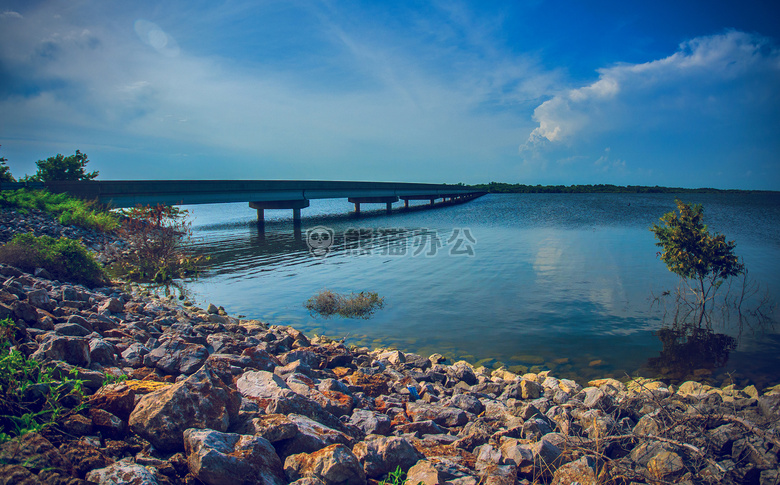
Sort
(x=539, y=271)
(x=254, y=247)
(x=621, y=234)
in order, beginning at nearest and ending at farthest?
1. (x=539, y=271)
2. (x=254, y=247)
3. (x=621, y=234)

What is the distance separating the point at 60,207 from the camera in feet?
104

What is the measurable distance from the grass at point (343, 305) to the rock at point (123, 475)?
12311 mm

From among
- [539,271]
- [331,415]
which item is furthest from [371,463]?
[539,271]

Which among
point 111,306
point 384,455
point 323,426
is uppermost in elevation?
point 111,306

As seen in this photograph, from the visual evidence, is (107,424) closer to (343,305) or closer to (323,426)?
(323,426)

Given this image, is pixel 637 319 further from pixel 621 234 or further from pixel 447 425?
pixel 621 234

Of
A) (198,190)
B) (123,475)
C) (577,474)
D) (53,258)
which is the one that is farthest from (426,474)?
(198,190)

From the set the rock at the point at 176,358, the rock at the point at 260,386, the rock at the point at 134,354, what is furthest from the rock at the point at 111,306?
the rock at the point at 260,386

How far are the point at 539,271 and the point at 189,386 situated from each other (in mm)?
22350

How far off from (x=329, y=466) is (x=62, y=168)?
62.7 m

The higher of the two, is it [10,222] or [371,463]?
[10,222]

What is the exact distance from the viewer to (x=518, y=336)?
13297mm

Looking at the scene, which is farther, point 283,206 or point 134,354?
point 283,206

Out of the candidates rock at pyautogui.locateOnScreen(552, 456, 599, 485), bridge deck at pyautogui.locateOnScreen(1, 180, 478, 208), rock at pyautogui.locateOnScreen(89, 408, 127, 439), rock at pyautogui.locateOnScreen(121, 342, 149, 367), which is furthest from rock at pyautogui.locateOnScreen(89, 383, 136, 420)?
bridge deck at pyautogui.locateOnScreen(1, 180, 478, 208)
